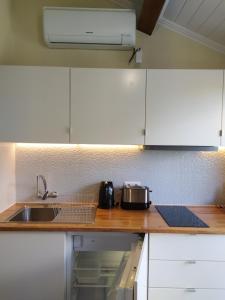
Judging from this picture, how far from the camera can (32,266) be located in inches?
70.9

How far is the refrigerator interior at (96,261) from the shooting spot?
184cm

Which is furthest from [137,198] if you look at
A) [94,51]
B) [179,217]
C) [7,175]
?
[94,51]

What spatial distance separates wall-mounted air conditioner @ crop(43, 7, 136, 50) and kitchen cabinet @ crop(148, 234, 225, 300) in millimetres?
1673

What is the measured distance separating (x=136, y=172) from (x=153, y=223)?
2.13 ft

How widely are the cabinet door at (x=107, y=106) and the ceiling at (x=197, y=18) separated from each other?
59 cm

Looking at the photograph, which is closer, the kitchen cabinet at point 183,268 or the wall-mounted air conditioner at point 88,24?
the kitchen cabinet at point 183,268

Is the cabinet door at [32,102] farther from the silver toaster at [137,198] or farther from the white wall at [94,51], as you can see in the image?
the silver toaster at [137,198]

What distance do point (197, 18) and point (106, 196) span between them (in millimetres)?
1682

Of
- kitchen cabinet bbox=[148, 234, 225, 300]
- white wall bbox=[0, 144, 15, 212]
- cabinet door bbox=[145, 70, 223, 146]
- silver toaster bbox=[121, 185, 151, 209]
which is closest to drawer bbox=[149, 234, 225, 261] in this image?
kitchen cabinet bbox=[148, 234, 225, 300]

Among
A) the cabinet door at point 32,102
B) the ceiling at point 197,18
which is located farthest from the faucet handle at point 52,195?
the ceiling at point 197,18

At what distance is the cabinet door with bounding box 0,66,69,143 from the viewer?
2.04m

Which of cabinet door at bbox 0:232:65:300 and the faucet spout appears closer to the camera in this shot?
cabinet door at bbox 0:232:65:300

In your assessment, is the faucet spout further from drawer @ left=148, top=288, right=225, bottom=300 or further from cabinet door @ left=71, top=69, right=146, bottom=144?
drawer @ left=148, top=288, right=225, bottom=300

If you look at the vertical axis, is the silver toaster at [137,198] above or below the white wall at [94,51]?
below
